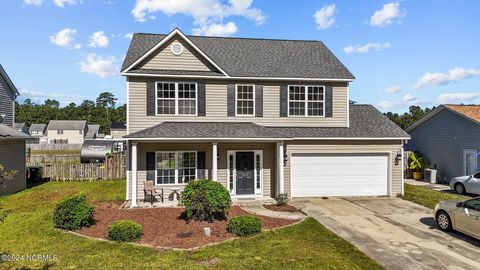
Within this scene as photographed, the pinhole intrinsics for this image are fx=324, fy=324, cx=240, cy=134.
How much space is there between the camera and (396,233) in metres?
10.8

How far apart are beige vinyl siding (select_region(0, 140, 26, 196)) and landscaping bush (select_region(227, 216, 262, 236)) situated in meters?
13.8

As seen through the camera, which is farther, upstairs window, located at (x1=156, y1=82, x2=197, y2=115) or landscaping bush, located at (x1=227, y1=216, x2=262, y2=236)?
upstairs window, located at (x1=156, y1=82, x2=197, y2=115)

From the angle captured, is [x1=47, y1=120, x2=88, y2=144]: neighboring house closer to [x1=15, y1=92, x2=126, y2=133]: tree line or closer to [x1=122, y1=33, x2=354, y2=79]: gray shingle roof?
[x1=15, y1=92, x2=126, y2=133]: tree line

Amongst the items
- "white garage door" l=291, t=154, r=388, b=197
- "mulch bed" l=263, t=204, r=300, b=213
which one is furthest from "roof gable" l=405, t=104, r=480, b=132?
"mulch bed" l=263, t=204, r=300, b=213

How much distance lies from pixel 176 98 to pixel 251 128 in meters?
4.01

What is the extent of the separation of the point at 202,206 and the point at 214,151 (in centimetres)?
385

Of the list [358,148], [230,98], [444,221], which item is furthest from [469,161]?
[230,98]

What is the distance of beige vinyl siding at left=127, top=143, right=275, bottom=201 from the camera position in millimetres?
15422

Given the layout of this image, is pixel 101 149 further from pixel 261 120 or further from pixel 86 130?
pixel 86 130

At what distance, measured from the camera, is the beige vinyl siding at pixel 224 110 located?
1570cm

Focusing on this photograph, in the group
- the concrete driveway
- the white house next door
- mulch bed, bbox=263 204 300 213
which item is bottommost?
the concrete driveway

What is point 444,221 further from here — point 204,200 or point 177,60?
point 177,60

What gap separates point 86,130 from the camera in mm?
86438

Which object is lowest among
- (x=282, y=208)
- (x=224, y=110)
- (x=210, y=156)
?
(x=282, y=208)
